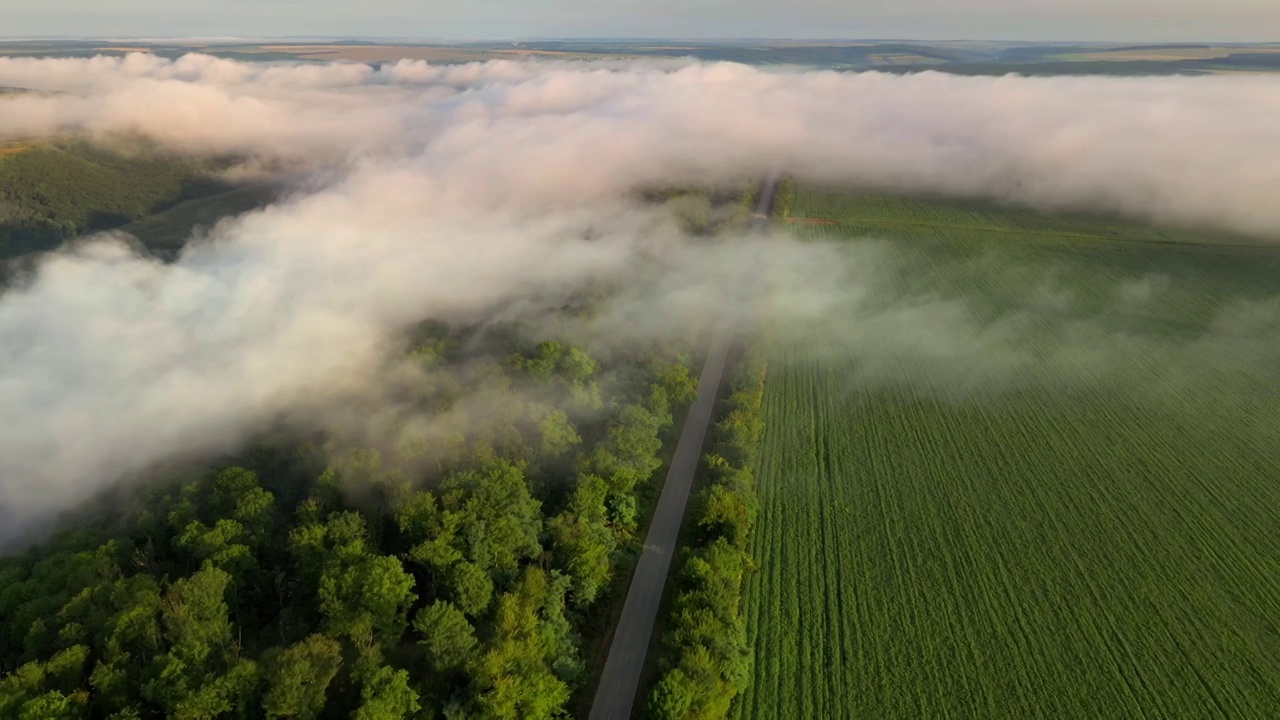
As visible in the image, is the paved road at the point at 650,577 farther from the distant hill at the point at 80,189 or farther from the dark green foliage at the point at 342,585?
the distant hill at the point at 80,189

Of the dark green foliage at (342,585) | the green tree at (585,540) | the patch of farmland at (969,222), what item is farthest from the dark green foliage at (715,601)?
the patch of farmland at (969,222)

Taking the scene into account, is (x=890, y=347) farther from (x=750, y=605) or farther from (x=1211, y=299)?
(x=1211, y=299)

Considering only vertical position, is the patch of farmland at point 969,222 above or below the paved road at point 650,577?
above

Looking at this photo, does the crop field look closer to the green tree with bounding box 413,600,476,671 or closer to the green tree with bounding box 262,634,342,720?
the green tree with bounding box 413,600,476,671

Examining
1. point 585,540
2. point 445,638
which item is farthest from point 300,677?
point 585,540

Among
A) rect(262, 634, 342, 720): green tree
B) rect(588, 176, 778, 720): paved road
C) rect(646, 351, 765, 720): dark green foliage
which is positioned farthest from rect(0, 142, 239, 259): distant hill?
rect(646, 351, 765, 720): dark green foliage
